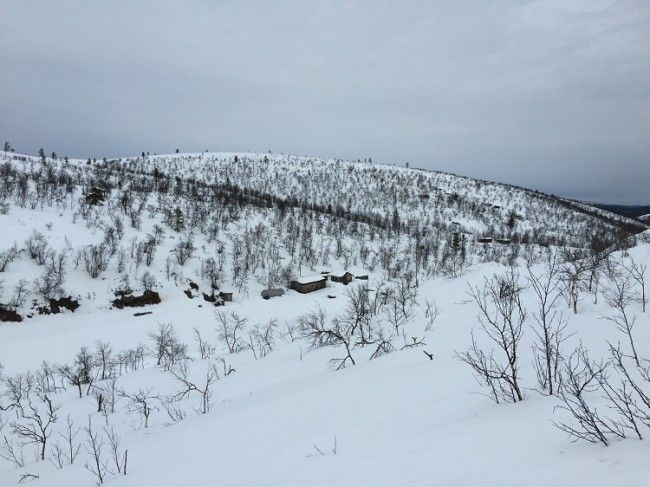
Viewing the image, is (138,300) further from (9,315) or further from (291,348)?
(291,348)

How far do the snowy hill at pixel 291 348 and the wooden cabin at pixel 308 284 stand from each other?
4.69 feet

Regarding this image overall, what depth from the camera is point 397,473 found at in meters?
5.99

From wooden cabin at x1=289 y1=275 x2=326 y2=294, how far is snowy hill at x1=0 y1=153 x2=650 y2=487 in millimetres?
1431

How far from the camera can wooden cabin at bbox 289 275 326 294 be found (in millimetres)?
65250

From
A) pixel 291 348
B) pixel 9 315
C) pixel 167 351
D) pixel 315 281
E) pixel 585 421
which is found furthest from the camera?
pixel 315 281

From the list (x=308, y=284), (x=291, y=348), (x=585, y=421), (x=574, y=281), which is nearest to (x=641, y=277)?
(x=574, y=281)

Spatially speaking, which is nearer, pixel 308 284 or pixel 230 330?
pixel 230 330

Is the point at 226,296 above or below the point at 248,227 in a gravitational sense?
below

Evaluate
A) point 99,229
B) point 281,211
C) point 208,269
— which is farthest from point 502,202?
point 99,229

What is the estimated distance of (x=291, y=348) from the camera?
27.1m

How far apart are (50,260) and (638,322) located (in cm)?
6414

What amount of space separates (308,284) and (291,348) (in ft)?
127

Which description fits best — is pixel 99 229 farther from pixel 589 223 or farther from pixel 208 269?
pixel 589 223

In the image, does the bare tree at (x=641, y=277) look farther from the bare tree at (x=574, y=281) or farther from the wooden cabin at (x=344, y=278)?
the wooden cabin at (x=344, y=278)
